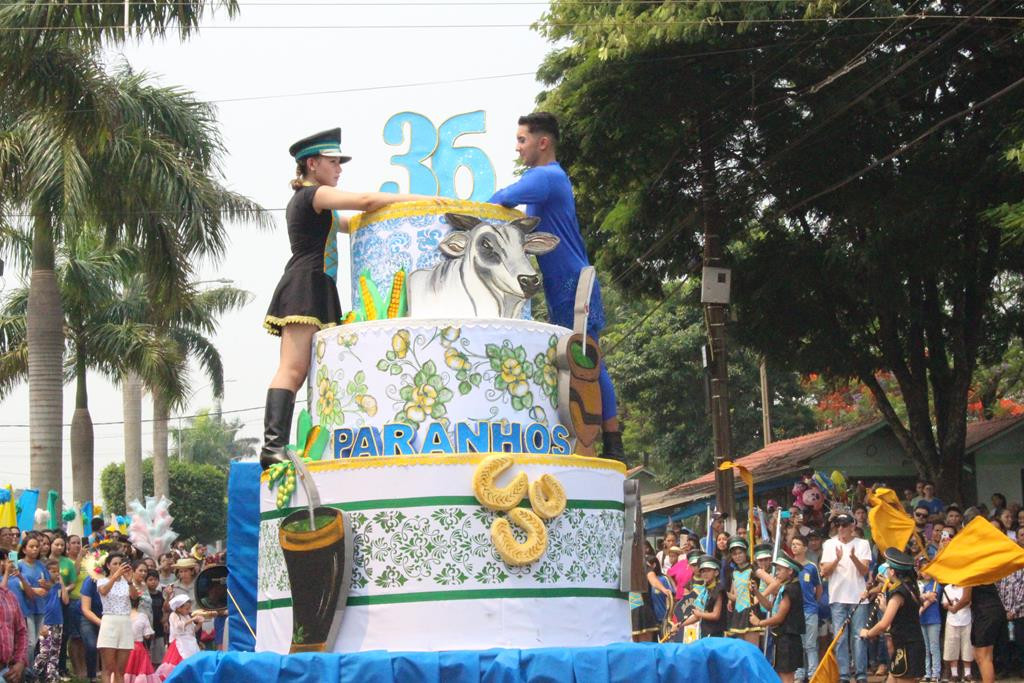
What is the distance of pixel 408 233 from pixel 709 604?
8598mm

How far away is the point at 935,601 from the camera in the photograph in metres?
17.0

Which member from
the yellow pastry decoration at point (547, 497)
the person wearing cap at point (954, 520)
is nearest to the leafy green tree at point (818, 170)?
the person wearing cap at point (954, 520)

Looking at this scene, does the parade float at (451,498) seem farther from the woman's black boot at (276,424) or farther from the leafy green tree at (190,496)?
the leafy green tree at (190,496)

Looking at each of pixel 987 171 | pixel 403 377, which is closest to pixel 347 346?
pixel 403 377

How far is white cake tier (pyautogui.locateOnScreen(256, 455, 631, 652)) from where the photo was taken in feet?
26.2

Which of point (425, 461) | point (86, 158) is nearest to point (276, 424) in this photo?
point (425, 461)

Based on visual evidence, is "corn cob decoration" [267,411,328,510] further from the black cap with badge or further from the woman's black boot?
the black cap with badge

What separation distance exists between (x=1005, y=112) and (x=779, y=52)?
11.9 ft

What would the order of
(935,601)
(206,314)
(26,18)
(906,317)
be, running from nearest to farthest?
(935,601) → (26,18) → (906,317) → (206,314)

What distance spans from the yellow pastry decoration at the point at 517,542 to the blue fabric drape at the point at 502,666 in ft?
1.66

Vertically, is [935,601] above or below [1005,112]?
below

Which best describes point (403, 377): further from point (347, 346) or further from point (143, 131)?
point (143, 131)

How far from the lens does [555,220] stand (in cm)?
941

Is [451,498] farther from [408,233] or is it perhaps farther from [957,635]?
[957,635]
